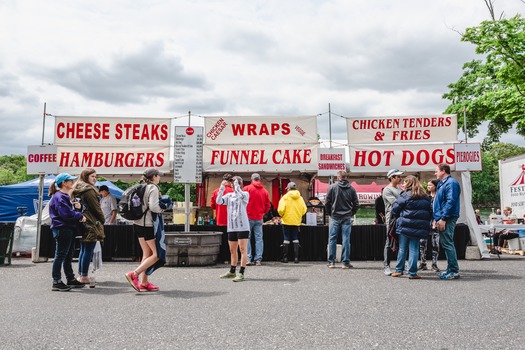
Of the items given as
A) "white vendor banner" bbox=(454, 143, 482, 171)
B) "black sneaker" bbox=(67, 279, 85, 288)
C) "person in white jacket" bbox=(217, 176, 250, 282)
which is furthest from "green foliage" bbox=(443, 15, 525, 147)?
"black sneaker" bbox=(67, 279, 85, 288)

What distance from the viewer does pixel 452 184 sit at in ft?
25.5

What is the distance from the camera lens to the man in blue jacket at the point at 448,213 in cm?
774

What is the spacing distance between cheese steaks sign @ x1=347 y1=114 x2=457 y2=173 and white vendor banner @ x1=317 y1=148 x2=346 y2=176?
146 cm

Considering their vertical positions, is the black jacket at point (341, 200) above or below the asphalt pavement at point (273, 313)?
above

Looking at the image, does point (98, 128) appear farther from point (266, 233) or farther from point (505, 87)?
point (505, 87)

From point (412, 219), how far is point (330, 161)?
374 centimetres

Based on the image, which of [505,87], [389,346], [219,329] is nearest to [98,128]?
[219,329]

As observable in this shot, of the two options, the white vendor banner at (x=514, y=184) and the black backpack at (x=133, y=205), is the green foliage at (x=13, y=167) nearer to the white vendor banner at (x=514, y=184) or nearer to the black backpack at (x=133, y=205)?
the white vendor banner at (x=514, y=184)

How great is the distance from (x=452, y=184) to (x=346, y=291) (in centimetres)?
270

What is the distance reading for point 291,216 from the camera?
10.6 meters

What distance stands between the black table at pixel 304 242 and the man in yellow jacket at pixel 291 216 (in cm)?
45

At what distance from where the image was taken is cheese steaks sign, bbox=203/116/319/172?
1278 centimetres

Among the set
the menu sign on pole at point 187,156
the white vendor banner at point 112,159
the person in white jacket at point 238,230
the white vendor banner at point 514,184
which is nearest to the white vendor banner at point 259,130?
the white vendor banner at point 112,159

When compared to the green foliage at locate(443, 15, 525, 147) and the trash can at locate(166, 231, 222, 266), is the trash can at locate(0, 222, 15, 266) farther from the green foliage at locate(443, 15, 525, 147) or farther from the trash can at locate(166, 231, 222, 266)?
the green foliage at locate(443, 15, 525, 147)
